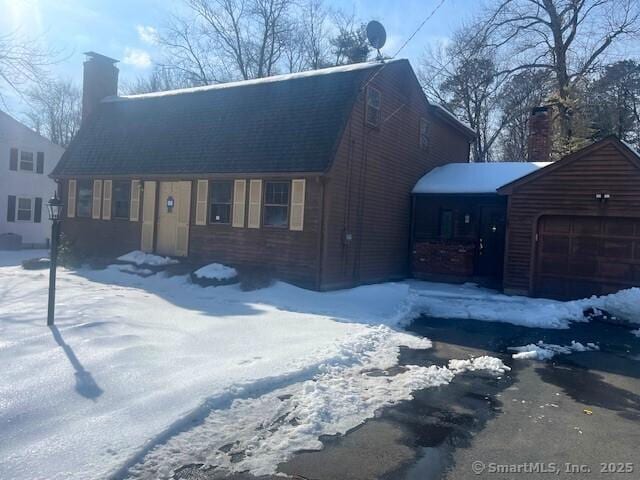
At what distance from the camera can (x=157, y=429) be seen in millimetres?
4613

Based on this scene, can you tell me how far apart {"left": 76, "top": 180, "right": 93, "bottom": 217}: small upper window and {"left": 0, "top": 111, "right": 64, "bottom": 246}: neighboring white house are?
1119cm

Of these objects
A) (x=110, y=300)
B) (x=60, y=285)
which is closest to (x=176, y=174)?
(x=60, y=285)

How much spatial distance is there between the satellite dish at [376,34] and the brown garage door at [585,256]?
7.10 metres

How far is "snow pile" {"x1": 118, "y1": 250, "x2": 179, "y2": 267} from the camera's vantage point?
16219mm

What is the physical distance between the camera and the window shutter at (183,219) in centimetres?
1675

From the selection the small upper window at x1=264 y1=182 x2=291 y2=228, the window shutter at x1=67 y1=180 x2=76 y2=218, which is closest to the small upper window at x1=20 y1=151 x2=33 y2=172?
the window shutter at x1=67 y1=180 x2=76 y2=218

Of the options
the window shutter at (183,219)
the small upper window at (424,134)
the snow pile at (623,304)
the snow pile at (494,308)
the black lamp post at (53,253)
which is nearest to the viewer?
the black lamp post at (53,253)

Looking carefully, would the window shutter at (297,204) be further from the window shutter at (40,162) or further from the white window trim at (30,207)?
the window shutter at (40,162)

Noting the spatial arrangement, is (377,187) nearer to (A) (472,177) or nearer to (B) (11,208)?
(A) (472,177)

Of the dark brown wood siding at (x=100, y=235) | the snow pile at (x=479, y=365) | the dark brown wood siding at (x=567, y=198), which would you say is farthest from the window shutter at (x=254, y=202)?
the snow pile at (x=479, y=365)

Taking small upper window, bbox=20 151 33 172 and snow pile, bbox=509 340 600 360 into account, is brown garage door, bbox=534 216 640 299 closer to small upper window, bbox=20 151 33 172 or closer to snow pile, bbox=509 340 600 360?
snow pile, bbox=509 340 600 360

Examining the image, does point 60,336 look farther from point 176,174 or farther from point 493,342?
point 176,174

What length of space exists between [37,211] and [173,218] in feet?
57.0

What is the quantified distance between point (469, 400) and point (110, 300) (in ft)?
23.8
